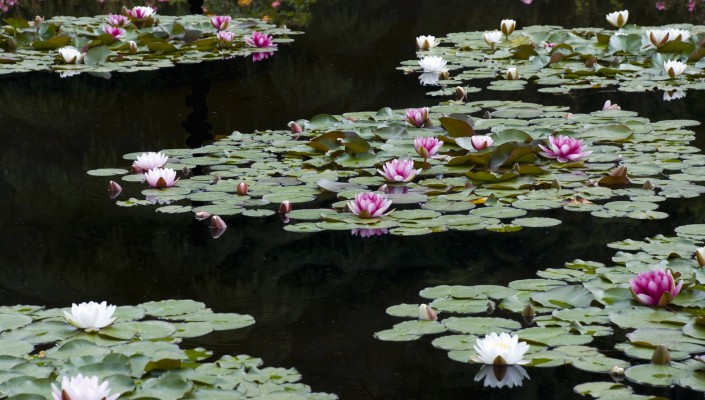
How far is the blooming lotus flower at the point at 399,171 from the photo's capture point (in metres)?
4.30

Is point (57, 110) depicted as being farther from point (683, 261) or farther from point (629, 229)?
point (683, 261)

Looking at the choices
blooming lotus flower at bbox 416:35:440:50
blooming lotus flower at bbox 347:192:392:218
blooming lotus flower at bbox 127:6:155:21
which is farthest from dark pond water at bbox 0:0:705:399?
blooming lotus flower at bbox 127:6:155:21

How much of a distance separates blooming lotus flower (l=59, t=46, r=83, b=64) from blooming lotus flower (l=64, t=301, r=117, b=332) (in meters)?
4.99

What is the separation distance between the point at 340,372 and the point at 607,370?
25.3 inches

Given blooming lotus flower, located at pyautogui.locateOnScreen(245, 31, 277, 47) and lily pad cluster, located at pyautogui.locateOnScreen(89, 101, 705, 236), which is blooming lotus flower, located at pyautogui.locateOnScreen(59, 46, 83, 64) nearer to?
blooming lotus flower, located at pyautogui.locateOnScreen(245, 31, 277, 47)

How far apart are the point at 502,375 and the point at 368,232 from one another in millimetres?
1245

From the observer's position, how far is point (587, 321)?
2838 millimetres

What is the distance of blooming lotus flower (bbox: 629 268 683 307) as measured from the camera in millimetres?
2881

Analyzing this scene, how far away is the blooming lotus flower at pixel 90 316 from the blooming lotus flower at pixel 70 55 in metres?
4.99

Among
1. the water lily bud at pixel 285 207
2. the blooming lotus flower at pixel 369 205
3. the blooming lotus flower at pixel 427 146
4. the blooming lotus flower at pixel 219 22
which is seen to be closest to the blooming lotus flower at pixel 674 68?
the blooming lotus flower at pixel 427 146

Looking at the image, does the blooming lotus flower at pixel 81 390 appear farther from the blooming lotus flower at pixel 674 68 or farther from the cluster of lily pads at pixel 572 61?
the blooming lotus flower at pixel 674 68

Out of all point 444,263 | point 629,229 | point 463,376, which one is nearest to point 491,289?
point 444,263

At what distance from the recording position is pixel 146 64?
24.9 feet

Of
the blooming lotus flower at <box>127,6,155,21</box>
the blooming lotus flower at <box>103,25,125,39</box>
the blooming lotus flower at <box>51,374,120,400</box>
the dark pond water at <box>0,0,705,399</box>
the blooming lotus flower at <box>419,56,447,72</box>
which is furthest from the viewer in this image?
the blooming lotus flower at <box>127,6,155,21</box>
